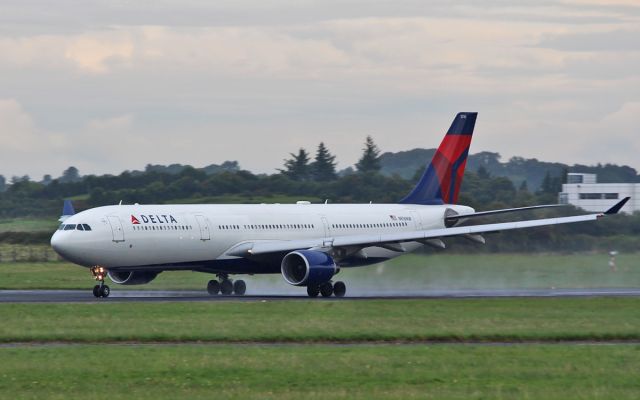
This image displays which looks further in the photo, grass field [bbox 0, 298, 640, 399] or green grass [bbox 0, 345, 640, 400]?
grass field [bbox 0, 298, 640, 399]

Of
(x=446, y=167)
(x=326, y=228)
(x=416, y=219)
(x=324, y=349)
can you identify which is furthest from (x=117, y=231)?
(x=324, y=349)

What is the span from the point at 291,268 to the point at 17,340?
19717 mm

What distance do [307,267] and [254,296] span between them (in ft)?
10.7

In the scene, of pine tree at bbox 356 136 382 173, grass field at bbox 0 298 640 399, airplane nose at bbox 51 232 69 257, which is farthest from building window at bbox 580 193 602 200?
airplane nose at bbox 51 232 69 257

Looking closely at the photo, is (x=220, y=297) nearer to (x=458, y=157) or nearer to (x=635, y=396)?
(x=458, y=157)

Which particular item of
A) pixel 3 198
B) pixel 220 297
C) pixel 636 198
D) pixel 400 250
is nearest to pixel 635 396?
pixel 220 297

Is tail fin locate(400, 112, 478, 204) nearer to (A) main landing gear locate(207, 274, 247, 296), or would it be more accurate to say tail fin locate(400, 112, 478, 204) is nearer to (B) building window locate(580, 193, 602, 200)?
(A) main landing gear locate(207, 274, 247, 296)

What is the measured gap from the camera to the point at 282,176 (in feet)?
290

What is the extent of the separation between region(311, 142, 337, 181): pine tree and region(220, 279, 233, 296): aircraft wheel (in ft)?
173

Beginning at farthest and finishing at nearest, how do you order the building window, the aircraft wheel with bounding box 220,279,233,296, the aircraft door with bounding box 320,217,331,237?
the building window
the aircraft door with bounding box 320,217,331,237
the aircraft wheel with bounding box 220,279,233,296

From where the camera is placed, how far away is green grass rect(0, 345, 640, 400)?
19.3m

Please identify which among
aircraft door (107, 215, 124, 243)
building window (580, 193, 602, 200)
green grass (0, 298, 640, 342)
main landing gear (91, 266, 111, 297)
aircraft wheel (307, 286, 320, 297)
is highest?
building window (580, 193, 602, 200)

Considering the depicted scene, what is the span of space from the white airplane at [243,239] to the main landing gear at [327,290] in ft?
0.12

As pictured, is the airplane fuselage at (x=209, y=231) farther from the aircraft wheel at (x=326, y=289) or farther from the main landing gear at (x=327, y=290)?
the aircraft wheel at (x=326, y=289)
